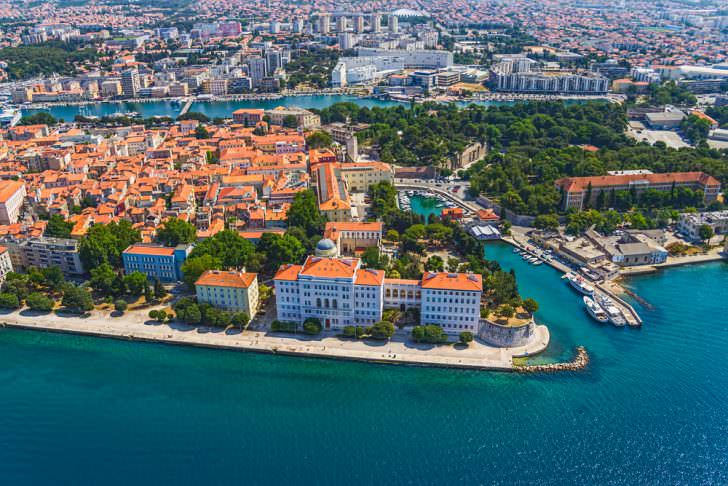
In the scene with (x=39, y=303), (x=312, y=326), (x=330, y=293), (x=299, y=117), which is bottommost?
(x=39, y=303)

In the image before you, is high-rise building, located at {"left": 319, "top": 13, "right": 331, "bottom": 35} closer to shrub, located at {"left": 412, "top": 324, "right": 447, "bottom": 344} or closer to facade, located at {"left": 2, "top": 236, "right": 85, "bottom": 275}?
facade, located at {"left": 2, "top": 236, "right": 85, "bottom": 275}

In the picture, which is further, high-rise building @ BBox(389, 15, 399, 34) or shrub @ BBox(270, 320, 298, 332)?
high-rise building @ BBox(389, 15, 399, 34)

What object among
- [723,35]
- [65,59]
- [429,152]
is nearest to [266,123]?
[429,152]

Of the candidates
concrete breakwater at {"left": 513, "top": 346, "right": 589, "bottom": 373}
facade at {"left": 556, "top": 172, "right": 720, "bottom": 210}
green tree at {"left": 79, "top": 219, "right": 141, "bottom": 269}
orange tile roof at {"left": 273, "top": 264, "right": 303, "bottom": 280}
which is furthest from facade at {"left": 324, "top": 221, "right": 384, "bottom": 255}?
facade at {"left": 556, "top": 172, "right": 720, "bottom": 210}

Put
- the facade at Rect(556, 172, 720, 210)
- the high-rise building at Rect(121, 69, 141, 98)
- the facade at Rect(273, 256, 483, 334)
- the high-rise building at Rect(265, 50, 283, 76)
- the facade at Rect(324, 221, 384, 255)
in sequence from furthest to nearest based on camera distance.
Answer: the high-rise building at Rect(265, 50, 283, 76)
the high-rise building at Rect(121, 69, 141, 98)
the facade at Rect(556, 172, 720, 210)
the facade at Rect(324, 221, 384, 255)
the facade at Rect(273, 256, 483, 334)

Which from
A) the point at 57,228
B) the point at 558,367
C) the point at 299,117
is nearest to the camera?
the point at 558,367

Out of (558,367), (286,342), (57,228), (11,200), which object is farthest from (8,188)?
(558,367)

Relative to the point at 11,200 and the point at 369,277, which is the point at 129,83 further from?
the point at 369,277

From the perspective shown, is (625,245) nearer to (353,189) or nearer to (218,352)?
(353,189)
